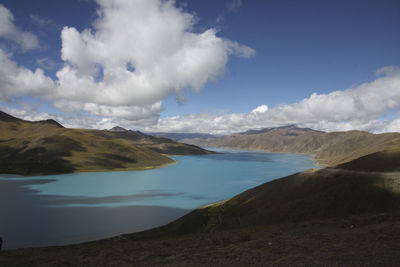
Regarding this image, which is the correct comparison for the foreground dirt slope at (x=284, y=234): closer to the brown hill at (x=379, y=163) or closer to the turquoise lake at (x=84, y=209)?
the brown hill at (x=379, y=163)

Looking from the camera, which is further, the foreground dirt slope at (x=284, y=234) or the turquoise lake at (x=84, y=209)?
the turquoise lake at (x=84, y=209)

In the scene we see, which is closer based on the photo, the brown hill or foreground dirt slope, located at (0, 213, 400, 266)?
foreground dirt slope, located at (0, 213, 400, 266)

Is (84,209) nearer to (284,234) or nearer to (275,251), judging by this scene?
(284,234)

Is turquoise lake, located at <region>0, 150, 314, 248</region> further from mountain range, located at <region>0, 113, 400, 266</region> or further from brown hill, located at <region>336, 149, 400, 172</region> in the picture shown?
brown hill, located at <region>336, 149, 400, 172</region>

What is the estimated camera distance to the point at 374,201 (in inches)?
1975

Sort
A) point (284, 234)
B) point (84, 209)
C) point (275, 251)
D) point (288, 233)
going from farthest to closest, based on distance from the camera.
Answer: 1. point (84, 209)
2. point (288, 233)
3. point (284, 234)
4. point (275, 251)

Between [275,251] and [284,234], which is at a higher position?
[275,251]

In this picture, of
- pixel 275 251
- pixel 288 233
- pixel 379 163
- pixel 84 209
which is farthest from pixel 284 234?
pixel 84 209

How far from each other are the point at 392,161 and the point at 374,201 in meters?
34.2

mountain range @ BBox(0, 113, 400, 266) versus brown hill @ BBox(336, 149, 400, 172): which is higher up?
brown hill @ BBox(336, 149, 400, 172)

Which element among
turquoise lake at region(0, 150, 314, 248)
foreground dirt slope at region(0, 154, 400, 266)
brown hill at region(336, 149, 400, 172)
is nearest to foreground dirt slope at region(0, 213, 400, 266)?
foreground dirt slope at region(0, 154, 400, 266)

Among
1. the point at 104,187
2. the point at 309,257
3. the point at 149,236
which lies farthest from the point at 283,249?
the point at 104,187

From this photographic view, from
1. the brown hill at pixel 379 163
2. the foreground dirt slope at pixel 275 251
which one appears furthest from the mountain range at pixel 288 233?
the brown hill at pixel 379 163

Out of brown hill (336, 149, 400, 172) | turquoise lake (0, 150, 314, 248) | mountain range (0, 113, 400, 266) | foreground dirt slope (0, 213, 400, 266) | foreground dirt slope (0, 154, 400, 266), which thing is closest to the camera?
foreground dirt slope (0, 213, 400, 266)
